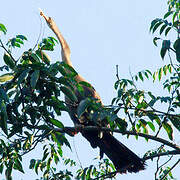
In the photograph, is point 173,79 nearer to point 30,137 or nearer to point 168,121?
point 168,121

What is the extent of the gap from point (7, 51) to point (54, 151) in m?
1.05

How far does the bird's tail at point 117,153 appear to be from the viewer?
143 inches

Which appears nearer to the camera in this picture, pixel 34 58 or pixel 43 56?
pixel 34 58

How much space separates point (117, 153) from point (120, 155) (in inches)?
2.5

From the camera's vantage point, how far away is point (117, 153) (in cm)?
398

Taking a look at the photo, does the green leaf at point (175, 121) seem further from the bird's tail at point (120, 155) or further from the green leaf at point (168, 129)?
the bird's tail at point (120, 155)

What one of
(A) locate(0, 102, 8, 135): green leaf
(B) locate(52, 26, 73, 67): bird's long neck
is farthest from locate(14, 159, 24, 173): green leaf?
(B) locate(52, 26, 73, 67): bird's long neck

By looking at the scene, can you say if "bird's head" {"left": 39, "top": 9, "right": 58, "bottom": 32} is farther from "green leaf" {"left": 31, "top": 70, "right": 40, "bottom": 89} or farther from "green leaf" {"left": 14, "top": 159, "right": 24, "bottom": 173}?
"green leaf" {"left": 31, "top": 70, "right": 40, "bottom": 89}

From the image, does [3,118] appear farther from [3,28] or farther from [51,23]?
[51,23]

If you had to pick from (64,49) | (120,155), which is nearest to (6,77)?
(120,155)

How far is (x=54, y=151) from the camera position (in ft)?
10.4

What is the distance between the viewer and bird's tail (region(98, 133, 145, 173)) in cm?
362

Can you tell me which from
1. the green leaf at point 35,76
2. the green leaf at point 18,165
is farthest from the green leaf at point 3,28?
the green leaf at point 18,165

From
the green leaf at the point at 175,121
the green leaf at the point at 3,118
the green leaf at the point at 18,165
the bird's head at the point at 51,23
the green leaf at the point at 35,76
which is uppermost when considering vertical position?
the bird's head at the point at 51,23
